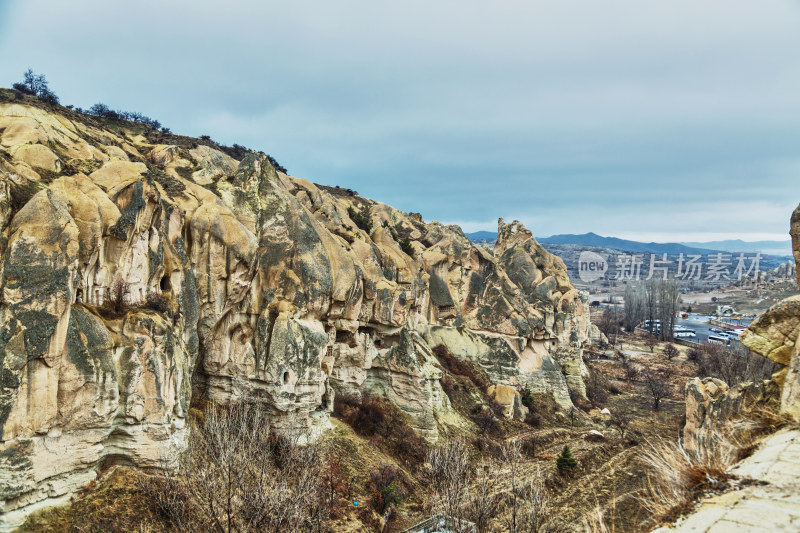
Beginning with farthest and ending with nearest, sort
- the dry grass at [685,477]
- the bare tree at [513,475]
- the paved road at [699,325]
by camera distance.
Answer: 1. the paved road at [699,325]
2. the bare tree at [513,475]
3. the dry grass at [685,477]

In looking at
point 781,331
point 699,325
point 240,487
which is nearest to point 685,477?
point 781,331

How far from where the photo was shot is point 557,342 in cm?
4769

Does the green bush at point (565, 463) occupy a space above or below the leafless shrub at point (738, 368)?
below

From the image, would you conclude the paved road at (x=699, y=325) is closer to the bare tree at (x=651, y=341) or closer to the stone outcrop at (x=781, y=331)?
the bare tree at (x=651, y=341)

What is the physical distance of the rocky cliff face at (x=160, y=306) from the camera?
12.0 m

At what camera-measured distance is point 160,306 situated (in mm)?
15656

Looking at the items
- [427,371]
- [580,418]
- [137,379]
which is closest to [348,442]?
[427,371]

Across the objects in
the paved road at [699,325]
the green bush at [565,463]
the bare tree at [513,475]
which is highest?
the bare tree at [513,475]

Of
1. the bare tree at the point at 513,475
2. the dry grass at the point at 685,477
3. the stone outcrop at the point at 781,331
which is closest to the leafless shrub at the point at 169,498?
the bare tree at the point at 513,475

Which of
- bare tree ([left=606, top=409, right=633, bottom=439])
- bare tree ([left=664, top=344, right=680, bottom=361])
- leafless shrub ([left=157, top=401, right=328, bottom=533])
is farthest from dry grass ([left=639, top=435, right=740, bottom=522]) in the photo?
bare tree ([left=664, top=344, right=680, bottom=361])

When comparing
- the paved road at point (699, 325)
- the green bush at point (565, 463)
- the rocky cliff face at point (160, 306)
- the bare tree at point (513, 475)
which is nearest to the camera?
the rocky cliff face at point (160, 306)

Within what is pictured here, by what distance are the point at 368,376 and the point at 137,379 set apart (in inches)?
671

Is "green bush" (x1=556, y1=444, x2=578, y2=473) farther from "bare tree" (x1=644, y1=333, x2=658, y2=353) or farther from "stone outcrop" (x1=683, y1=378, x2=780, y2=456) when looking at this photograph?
"bare tree" (x1=644, y1=333, x2=658, y2=353)

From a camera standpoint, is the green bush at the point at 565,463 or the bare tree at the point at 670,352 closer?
the green bush at the point at 565,463
